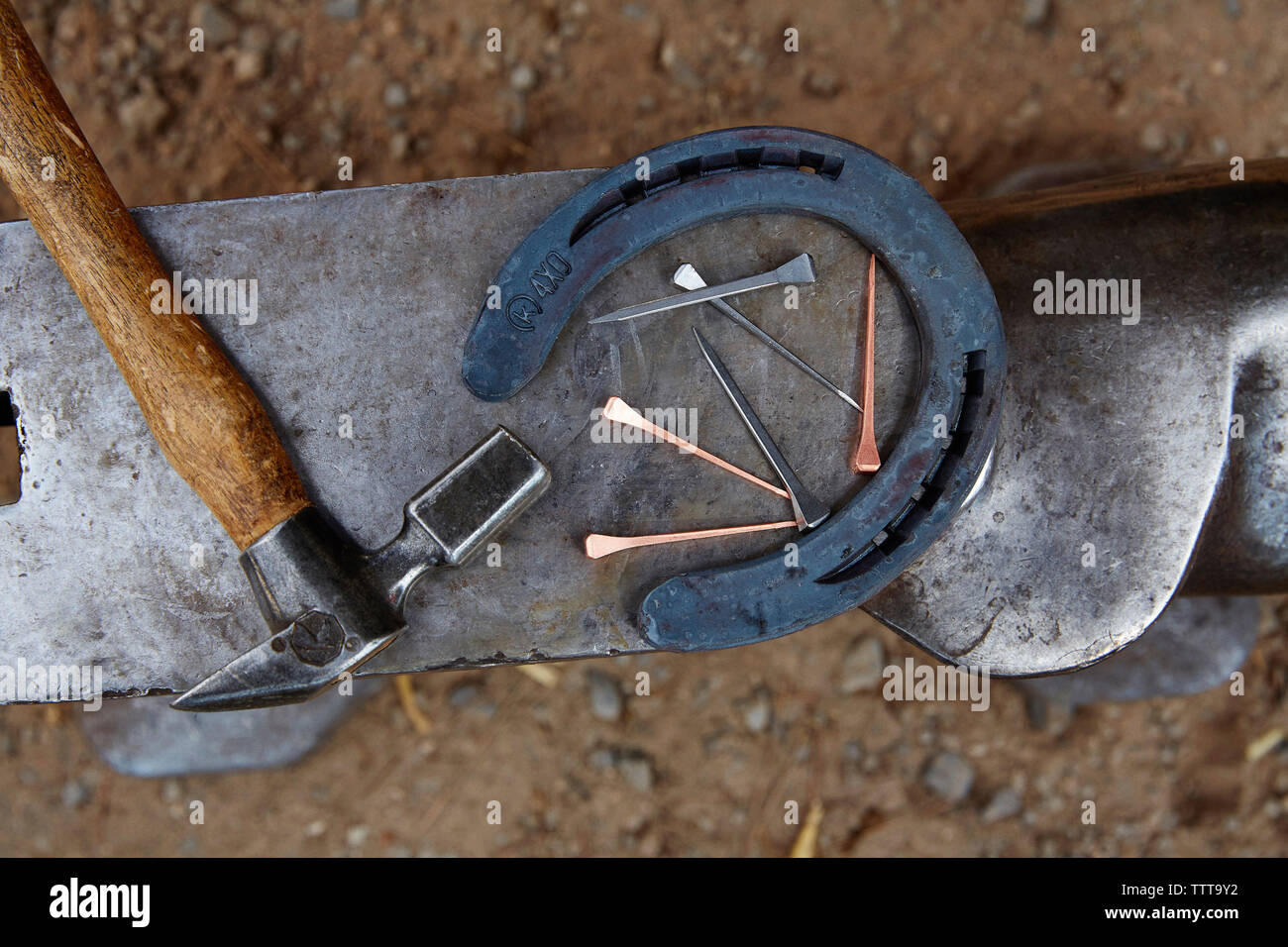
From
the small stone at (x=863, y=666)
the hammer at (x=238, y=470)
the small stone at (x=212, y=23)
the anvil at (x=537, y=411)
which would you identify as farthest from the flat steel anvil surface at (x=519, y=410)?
the small stone at (x=212, y=23)

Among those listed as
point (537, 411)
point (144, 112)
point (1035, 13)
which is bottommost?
point (537, 411)

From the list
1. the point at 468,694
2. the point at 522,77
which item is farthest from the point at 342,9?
the point at 468,694

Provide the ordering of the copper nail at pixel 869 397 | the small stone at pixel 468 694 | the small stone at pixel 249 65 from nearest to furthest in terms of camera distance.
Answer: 1. the copper nail at pixel 869 397
2. the small stone at pixel 249 65
3. the small stone at pixel 468 694

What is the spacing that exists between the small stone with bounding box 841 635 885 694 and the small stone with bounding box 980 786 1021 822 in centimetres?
49

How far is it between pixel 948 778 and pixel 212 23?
3070 mm

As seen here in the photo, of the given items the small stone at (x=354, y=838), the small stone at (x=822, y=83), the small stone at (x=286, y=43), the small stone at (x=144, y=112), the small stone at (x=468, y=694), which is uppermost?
the small stone at (x=286, y=43)

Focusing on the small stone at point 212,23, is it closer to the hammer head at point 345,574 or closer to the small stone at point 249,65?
the small stone at point 249,65

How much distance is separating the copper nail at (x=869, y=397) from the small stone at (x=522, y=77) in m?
1.38

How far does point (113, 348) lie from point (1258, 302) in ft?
6.79

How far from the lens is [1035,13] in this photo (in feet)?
7.83

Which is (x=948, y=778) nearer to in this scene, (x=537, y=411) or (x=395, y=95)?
(x=537, y=411)

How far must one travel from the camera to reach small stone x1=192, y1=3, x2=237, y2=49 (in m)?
2.36

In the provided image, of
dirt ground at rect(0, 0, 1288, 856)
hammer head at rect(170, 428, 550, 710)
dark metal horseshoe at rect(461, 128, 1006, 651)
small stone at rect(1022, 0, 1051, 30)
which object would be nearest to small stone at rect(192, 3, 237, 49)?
dirt ground at rect(0, 0, 1288, 856)

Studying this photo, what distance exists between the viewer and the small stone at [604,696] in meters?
2.44
